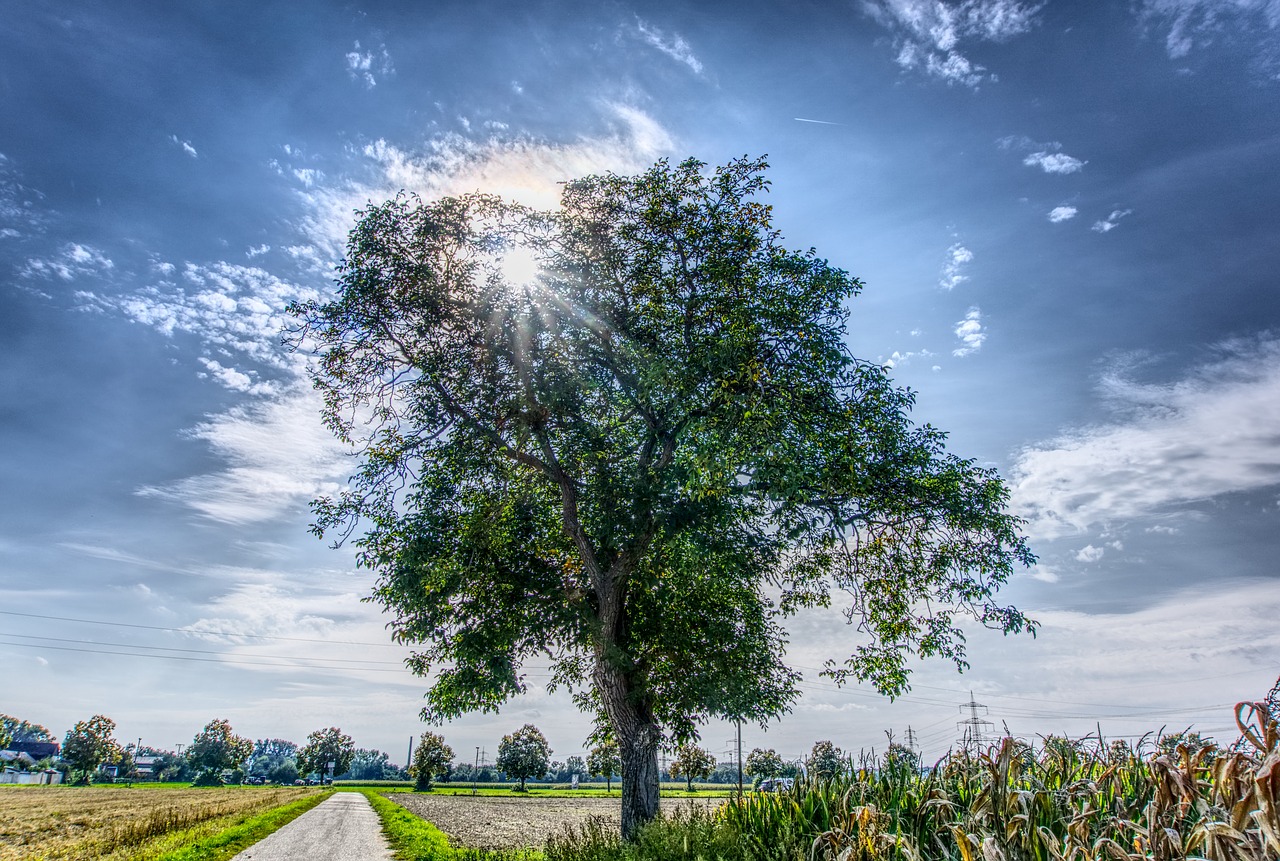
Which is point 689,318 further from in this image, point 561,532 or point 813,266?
point 561,532

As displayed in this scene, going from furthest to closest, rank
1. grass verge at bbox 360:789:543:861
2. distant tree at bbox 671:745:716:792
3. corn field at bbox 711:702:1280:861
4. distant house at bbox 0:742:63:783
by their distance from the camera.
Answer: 1. distant house at bbox 0:742:63:783
2. distant tree at bbox 671:745:716:792
3. grass verge at bbox 360:789:543:861
4. corn field at bbox 711:702:1280:861

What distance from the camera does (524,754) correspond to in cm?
10200

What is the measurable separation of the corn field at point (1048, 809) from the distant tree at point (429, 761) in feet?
358

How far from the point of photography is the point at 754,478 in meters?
14.7

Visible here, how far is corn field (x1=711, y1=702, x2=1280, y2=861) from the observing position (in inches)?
128

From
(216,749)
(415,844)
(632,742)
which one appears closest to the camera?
(632,742)

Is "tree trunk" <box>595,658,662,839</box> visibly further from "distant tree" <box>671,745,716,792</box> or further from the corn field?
"distant tree" <box>671,745,716,792</box>

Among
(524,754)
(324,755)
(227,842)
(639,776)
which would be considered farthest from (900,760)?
(324,755)

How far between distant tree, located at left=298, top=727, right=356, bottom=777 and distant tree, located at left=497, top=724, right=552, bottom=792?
54.6 metres

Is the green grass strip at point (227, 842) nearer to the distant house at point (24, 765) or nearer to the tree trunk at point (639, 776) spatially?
the tree trunk at point (639, 776)

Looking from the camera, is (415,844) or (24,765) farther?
(24,765)

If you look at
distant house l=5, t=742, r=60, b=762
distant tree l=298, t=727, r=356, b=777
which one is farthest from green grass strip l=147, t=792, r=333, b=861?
distant house l=5, t=742, r=60, b=762

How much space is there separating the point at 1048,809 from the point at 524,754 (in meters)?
109

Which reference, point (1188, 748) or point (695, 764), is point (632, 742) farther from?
point (695, 764)
